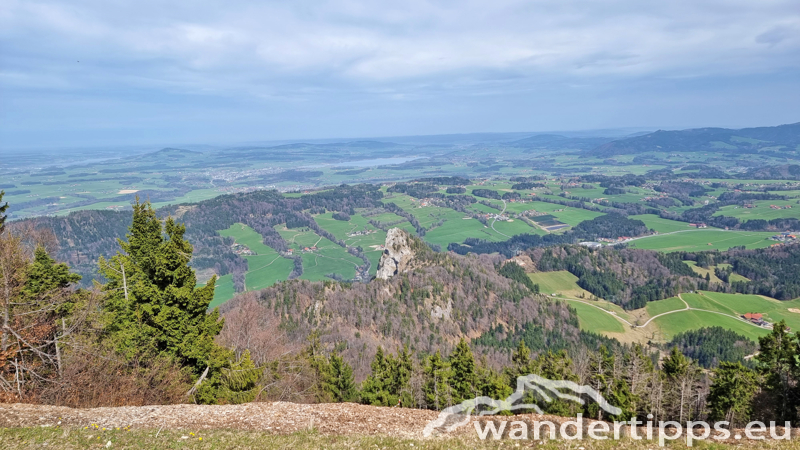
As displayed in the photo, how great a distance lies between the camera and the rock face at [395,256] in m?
128

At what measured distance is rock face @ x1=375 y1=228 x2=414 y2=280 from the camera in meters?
128

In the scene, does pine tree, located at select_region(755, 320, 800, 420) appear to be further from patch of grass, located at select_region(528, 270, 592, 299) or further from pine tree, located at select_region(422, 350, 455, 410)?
patch of grass, located at select_region(528, 270, 592, 299)

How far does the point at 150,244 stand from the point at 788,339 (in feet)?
169

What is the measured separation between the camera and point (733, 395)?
115 feet

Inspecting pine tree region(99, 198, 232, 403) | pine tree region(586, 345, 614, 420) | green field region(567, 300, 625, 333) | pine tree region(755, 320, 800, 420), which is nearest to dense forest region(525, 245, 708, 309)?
green field region(567, 300, 625, 333)

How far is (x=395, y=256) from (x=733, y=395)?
99.5 meters

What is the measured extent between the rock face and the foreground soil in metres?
105

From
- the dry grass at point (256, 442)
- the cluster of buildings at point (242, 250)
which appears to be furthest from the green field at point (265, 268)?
the dry grass at point (256, 442)

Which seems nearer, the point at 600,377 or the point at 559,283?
the point at 600,377

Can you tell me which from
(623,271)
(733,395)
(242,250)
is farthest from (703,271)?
(242,250)

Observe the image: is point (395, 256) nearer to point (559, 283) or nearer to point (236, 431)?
point (559, 283)

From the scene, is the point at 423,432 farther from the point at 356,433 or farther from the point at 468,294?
the point at 468,294

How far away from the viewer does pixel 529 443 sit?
16.5m

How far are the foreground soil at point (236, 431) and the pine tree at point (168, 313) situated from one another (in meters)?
5.90
